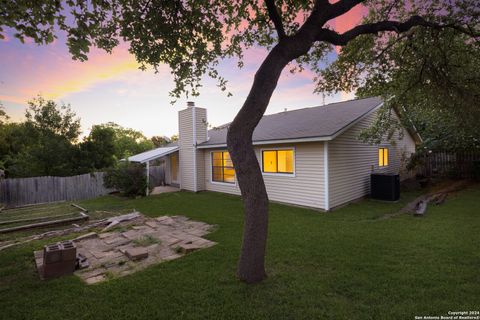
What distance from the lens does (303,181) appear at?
8.64 meters

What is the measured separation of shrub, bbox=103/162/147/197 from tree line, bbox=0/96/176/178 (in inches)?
155

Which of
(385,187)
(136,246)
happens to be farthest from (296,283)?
(385,187)

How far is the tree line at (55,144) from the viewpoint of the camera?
14.4m

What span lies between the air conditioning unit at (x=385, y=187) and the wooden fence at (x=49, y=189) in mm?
14217

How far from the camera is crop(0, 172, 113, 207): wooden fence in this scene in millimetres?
11531

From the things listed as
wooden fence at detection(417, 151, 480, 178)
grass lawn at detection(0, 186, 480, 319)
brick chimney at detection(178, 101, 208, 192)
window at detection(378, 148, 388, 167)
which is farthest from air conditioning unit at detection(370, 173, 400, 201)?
brick chimney at detection(178, 101, 208, 192)

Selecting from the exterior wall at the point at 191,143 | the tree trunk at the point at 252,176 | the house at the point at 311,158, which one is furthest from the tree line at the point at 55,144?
the tree trunk at the point at 252,176

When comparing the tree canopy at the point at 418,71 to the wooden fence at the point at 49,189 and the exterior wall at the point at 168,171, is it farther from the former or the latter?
the wooden fence at the point at 49,189

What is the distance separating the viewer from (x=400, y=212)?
7.35 meters

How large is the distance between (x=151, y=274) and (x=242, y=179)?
223 cm

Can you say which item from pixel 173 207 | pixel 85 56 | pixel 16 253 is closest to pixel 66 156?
pixel 173 207

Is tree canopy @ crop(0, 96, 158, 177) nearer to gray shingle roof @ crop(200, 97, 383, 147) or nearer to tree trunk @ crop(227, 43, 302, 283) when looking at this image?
gray shingle roof @ crop(200, 97, 383, 147)

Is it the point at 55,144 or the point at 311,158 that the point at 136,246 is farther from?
the point at 55,144

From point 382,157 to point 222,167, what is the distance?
8.06 m
